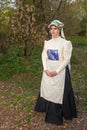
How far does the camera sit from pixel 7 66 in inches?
358

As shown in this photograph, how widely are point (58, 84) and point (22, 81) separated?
3.26 meters

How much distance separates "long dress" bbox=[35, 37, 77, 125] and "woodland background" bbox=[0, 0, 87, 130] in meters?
0.23

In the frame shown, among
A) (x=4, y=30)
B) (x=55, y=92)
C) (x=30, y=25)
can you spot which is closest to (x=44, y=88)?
(x=55, y=92)

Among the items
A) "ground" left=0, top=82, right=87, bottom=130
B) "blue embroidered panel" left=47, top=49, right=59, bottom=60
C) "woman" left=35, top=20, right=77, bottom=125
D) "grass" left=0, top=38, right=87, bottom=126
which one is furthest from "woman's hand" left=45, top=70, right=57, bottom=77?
"grass" left=0, top=38, right=87, bottom=126

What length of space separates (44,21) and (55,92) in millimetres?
6419

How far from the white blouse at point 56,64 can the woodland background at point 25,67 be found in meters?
0.67

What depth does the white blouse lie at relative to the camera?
454 centimetres

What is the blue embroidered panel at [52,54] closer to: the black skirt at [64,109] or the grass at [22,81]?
the black skirt at [64,109]

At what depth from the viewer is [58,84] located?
470 cm

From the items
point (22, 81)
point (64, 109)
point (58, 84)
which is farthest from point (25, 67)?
point (58, 84)

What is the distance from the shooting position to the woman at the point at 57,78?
4555mm

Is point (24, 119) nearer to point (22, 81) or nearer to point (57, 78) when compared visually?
point (57, 78)

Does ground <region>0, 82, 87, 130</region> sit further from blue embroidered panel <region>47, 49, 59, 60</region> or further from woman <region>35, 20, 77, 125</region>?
blue embroidered panel <region>47, 49, 59, 60</region>

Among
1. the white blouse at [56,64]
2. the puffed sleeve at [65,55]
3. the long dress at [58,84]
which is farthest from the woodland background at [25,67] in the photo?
the puffed sleeve at [65,55]
